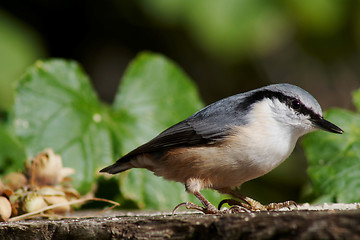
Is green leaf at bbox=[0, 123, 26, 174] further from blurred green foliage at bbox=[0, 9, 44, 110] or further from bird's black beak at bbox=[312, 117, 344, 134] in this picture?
bird's black beak at bbox=[312, 117, 344, 134]

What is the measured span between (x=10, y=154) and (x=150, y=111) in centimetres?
100

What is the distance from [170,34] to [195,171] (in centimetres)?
277

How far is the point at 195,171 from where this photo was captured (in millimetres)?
2416

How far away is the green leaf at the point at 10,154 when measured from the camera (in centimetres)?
323

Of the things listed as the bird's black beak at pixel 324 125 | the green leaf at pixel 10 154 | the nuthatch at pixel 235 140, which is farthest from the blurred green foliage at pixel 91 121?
the bird's black beak at pixel 324 125

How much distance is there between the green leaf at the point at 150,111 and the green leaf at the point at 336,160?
0.70 metres

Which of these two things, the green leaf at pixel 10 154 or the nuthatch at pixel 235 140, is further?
the green leaf at pixel 10 154

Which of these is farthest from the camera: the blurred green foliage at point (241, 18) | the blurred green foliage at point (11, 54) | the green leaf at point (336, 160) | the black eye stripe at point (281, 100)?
the blurred green foliage at point (11, 54)

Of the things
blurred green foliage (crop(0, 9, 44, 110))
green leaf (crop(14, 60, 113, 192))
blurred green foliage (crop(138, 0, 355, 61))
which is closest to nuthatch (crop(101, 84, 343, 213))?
green leaf (crop(14, 60, 113, 192))

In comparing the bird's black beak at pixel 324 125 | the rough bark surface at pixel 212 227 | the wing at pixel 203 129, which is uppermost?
the wing at pixel 203 129

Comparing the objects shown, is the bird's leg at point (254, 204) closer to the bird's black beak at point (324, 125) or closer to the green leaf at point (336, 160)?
the bird's black beak at point (324, 125)

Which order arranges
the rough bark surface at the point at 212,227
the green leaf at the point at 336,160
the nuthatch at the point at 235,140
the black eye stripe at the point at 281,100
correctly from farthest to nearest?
the green leaf at the point at 336,160, the black eye stripe at the point at 281,100, the nuthatch at the point at 235,140, the rough bark surface at the point at 212,227

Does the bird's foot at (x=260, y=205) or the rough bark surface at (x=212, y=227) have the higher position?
the rough bark surface at (x=212, y=227)

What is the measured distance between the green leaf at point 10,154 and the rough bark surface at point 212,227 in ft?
4.55
